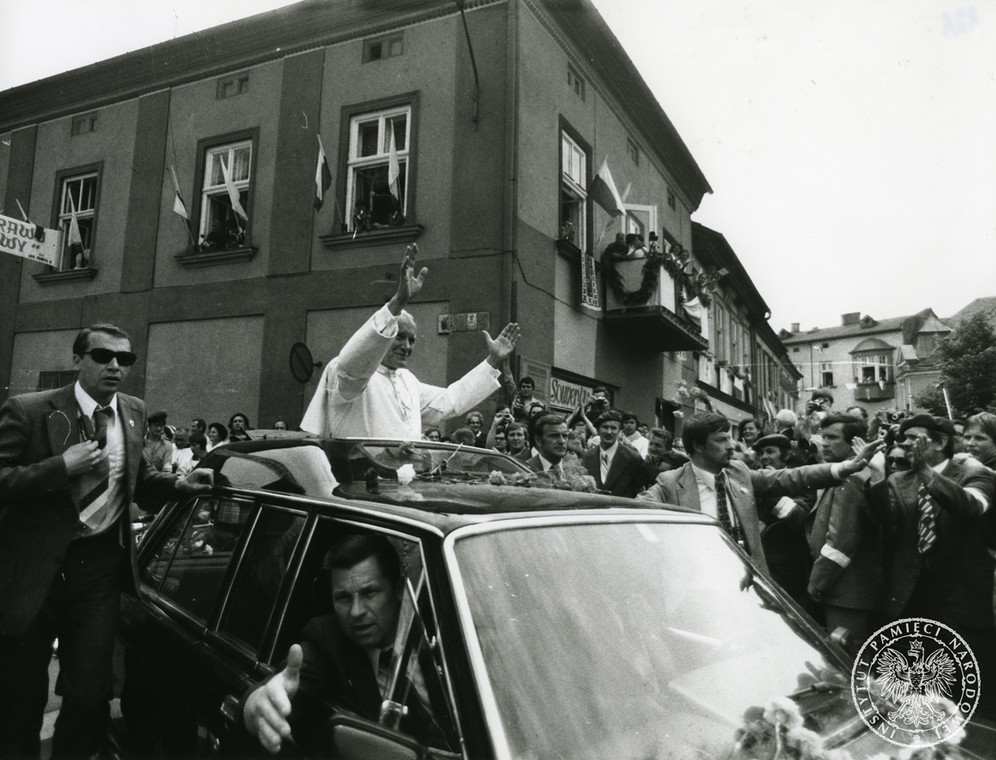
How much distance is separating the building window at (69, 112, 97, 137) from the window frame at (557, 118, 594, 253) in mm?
8794

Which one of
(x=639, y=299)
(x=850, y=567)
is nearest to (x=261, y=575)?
(x=850, y=567)

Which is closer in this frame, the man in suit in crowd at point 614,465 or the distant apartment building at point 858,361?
the man in suit in crowd at point 614,465

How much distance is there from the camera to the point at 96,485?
294 centimetres

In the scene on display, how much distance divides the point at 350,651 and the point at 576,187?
1077cm

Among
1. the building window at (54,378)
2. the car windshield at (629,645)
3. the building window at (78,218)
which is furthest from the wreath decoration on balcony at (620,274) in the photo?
the car windshield at (629,645)

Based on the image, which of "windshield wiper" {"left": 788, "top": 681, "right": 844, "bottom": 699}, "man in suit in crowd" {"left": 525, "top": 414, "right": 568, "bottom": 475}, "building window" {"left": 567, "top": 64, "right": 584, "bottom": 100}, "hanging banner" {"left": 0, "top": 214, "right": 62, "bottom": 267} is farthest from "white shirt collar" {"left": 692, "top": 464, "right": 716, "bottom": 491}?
"building window" {"left": 567, "top": 64, "right": 584, "bottom": 100}

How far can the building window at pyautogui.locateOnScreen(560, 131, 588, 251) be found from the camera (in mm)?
11336

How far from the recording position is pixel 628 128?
14102 mm

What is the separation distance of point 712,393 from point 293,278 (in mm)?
12924

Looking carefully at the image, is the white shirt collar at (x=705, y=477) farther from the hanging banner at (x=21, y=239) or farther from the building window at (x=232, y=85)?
the building window at (x=232, y=85)

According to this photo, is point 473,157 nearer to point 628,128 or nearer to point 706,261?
point 628,128

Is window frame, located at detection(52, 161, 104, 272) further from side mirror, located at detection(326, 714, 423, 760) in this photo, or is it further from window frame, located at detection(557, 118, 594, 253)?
side mirror, located at detection(326, 714, 423, 760)

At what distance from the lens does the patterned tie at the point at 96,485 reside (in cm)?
289

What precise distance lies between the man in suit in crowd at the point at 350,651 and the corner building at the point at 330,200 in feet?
24.8
